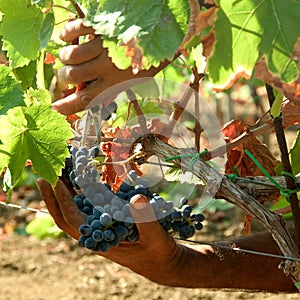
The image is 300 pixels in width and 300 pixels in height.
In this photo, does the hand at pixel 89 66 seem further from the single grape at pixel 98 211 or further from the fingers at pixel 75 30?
the single grape at pixel 98 211

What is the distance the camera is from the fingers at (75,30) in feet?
4.39

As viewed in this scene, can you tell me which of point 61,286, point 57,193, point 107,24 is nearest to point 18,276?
point 61,286

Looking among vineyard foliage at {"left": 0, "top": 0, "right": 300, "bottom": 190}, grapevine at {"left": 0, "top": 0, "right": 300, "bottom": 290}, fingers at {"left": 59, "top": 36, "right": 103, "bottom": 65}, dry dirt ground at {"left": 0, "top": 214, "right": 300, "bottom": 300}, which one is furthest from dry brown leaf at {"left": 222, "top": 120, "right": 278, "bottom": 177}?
dry dirt ground at {"left": 0, "top": 214, "right": 300, "bottom": 300}

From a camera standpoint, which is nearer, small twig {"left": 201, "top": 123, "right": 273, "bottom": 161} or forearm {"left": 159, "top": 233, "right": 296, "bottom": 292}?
small twig {"left": 201, "top": 123, "right": 273, "bottom": 161}

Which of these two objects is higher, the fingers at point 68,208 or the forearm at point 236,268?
the fingers at point 68,208

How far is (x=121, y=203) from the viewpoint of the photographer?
144 centimetres

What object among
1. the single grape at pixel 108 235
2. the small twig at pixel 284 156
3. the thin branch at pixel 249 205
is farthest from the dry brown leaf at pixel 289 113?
the single grape at pixel 108 235

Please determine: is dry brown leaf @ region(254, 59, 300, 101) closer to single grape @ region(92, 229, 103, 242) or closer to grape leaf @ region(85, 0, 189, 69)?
grape leaf @ region(85, 0, 189, 69)

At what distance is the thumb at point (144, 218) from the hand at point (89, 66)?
0.21 meters

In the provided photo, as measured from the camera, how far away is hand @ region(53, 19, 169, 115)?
133 centimetres

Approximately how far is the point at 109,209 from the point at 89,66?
276mm

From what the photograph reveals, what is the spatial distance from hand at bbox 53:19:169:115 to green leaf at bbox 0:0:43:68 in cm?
11

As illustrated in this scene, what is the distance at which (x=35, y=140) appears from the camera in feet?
4.83

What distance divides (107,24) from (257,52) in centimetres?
21
